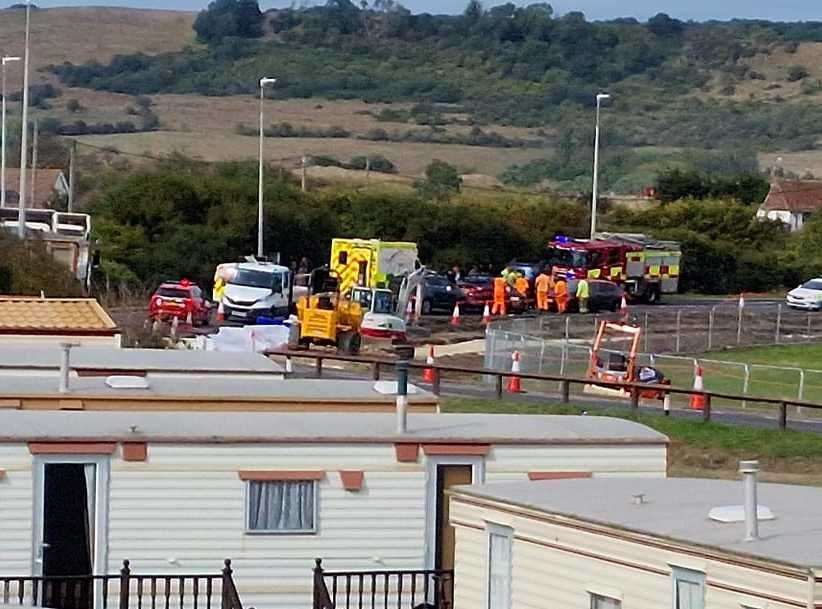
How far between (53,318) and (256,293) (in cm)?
2808

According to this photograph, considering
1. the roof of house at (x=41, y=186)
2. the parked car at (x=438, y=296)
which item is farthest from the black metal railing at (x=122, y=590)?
the roof of house at (x=41, y=186)

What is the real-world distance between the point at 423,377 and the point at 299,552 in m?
24.7

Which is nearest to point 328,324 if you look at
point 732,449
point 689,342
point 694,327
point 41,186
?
point 689,342

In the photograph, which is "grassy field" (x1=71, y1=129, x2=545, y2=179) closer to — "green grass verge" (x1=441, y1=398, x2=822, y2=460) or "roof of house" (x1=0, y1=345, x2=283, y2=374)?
"green grass verge" (x1=441, y1=398, x2=822, y2=460)

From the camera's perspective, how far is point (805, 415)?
37.3 m

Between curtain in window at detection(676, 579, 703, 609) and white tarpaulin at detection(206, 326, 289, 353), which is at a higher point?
curtain in window at detection(676, 579, 703, 609)

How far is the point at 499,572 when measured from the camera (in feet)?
48.3

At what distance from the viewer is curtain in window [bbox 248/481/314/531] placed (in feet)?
54.7

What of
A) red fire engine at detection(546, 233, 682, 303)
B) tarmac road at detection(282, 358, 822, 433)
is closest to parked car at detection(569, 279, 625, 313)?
red fire engine at detection(546, 233, 682, 303)

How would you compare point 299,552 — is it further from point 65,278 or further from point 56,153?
point 56,153

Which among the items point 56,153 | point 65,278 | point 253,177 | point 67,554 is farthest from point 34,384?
point 56,153

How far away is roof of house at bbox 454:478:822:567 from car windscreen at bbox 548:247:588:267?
172 feet

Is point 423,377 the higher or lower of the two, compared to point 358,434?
lower

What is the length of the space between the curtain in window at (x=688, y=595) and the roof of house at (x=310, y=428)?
4194 millimetres
